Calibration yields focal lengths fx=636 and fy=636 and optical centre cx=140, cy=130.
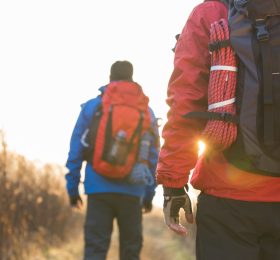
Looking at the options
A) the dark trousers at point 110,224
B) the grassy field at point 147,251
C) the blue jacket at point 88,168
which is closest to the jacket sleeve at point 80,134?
the blue jacket at point 88,168

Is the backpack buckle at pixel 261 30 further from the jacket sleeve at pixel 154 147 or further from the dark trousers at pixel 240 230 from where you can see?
the jacket sleeve at pixel 154 147

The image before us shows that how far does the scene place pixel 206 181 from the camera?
2.53 metres

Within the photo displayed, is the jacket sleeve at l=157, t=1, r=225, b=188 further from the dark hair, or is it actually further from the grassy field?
the grassy field

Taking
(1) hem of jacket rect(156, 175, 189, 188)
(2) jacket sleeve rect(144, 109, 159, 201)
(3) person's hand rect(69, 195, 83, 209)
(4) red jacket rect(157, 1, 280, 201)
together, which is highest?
(4) red jacket rect(157, 1, 280, 201)

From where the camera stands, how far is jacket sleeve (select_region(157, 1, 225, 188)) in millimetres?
2518

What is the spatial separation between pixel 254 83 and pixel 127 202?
2822mm

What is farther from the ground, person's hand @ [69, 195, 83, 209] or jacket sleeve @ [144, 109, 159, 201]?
jacket sleeve @ [144, 109, 159, 201]

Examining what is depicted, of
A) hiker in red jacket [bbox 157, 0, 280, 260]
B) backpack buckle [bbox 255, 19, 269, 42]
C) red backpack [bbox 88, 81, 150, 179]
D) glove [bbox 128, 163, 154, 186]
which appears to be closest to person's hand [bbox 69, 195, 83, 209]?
red backpack [bbox 88, 81, 150, 179]

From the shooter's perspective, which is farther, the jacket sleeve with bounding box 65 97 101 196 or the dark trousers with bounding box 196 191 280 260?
the jacket sleeve with bounding box 65 97 101 196

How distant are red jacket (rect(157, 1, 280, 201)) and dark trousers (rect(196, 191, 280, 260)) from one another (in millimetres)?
60

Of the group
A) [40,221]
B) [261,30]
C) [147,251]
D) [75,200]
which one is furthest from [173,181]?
[147,251]

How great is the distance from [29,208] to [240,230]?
735 cm

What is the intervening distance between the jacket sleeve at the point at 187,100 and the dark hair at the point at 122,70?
270 cm

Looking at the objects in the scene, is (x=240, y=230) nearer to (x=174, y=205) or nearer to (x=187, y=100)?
(x=174, y=205)
